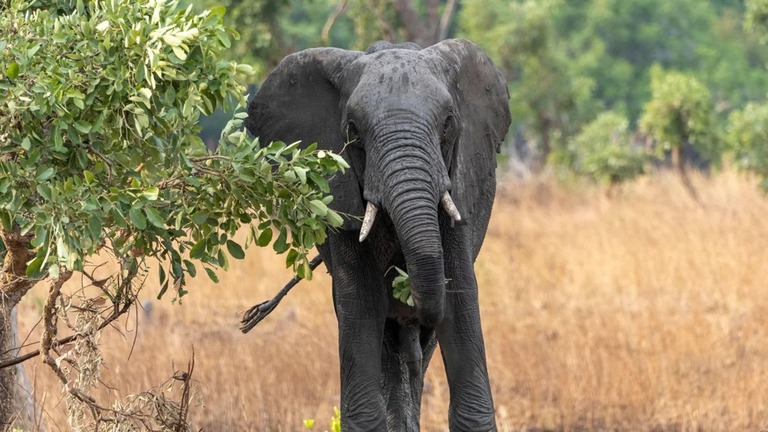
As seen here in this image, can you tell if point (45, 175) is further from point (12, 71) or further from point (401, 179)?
point (401, 179)

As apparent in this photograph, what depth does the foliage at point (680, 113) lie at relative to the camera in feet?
50.5

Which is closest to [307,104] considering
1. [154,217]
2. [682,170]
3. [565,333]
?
[154,217]

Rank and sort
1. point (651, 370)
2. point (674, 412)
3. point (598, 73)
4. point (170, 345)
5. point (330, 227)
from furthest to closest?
point (598, 73) < point (170, 345) < point (651, 370) < point (674, 412) < point (330, 227)

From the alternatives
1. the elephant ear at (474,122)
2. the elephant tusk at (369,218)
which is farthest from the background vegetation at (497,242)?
the elephant ear at (474,122)

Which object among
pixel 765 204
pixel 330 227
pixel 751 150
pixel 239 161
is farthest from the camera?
pixel 765 204

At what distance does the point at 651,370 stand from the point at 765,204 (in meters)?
7.46

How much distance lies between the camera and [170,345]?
A: 9.88 metres

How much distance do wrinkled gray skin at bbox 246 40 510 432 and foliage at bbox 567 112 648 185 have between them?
11.2m

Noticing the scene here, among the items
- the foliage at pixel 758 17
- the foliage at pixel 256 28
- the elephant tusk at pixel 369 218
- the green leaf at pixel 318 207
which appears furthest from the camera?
the foliage at pixel 256 28

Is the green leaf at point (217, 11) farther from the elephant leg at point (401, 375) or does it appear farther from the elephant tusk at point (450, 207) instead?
the elephant leg at point (401, 375)

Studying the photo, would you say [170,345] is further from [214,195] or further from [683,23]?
[683,23]

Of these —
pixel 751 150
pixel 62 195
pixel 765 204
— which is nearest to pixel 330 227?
pixel 62 195

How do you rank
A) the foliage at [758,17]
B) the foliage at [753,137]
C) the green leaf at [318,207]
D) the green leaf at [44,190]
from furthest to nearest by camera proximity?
the foliage at [753,137] < the foliage at [758,17] < the green leaf at [318,207] < the green leaf at [44,190]

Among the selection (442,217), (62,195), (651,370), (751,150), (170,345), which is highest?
(751,150)
